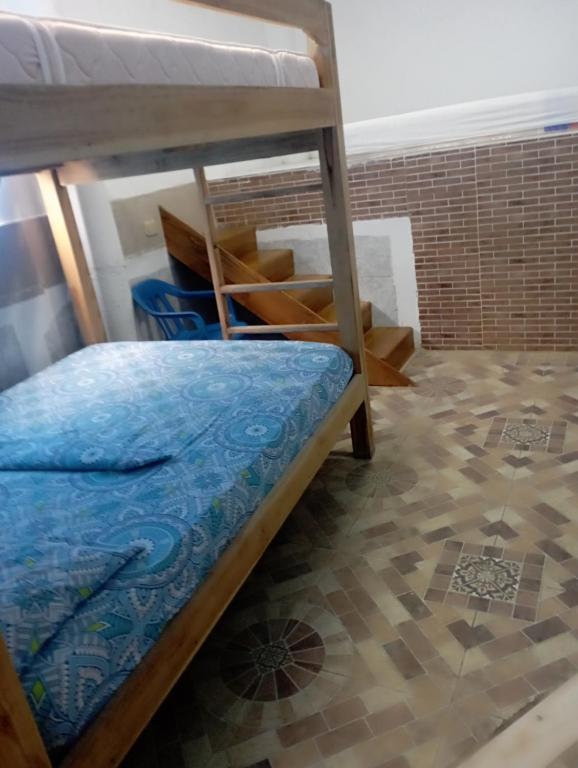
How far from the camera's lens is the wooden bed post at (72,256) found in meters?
2.78

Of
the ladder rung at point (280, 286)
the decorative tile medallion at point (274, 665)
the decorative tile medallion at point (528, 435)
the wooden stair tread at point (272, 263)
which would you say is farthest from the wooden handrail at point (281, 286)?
the decorative tile medallion at point (274, 665)

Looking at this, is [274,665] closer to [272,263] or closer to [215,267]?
[215,267]

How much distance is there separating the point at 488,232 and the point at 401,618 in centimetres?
268

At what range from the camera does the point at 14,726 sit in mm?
938

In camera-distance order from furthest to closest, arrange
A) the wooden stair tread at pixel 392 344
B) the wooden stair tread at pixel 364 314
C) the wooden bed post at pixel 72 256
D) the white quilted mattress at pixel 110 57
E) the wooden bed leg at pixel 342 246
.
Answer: the wooden stair tread at pixel 364 314, the wooden stair tread at pixel 392 344, the wooden bed post at pixel 72 256, the wooden bed leg at pixel 342 246, the white quilted mattress at pixel 110 57

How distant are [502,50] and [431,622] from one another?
3969 millimetres

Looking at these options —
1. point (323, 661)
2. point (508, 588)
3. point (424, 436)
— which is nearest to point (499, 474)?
point (424, 436)

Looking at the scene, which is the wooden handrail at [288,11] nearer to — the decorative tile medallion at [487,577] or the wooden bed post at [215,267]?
the wooden bed post at [215,267]

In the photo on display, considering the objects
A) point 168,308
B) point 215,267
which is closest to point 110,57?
point 215,267

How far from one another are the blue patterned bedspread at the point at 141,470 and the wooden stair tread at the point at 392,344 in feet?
4.11

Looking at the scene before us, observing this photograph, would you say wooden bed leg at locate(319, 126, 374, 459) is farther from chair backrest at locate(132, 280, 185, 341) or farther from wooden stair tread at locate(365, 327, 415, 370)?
chair backrest at locate(132, 280, 185, 341)

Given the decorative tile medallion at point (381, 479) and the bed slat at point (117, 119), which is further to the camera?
the decorative tile medallion at point (381, 479)

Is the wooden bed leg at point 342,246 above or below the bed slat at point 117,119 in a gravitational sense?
below

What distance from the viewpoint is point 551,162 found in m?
3.44
